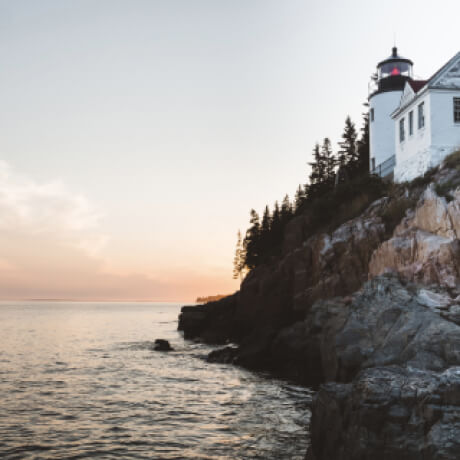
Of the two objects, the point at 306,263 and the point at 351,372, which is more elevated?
the point at 306,263

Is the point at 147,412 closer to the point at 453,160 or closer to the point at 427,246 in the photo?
the point at 427,246

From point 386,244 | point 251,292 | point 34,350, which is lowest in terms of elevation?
point 34,350

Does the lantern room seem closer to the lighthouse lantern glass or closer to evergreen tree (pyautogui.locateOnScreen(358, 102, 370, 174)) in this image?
the lighthouse lantern glass

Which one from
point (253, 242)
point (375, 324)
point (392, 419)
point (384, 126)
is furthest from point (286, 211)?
point (392, 419)

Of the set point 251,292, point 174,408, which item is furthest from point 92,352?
point 174,408

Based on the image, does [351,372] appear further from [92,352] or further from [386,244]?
[92,352]

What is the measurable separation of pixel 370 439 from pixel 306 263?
20882mm

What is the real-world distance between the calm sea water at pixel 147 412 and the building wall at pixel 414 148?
15.7 metres

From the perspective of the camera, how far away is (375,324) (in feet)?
56.1

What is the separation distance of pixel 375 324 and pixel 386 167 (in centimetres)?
1930

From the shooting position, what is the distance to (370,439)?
27.7ft

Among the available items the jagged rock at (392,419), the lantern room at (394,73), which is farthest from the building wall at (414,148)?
the jagged rock at (392,419)

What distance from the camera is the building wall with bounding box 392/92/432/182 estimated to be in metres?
26.8

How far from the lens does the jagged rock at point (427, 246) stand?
18453 mm
